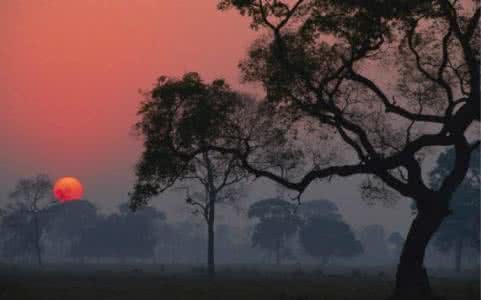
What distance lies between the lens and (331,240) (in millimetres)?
139125

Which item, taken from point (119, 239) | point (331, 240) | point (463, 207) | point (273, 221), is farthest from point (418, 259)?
point (119, 239)

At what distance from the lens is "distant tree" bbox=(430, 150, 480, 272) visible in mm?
94875

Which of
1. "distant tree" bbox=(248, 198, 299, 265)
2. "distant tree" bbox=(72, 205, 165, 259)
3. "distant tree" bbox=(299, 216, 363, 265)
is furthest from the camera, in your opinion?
"distant tree" bbox=(72, 205, 165, 259)

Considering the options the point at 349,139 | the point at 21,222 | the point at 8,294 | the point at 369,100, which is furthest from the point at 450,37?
the point at 21,222

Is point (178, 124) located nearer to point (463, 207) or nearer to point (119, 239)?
point (463, 207)

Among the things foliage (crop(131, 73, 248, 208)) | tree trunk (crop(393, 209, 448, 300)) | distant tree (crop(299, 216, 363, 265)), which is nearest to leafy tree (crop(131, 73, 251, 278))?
foliage (crop(131, 73, 248, 208))

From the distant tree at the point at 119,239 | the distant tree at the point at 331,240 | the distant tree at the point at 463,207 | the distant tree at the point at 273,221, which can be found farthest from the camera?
the distant tree at the point at 119,239

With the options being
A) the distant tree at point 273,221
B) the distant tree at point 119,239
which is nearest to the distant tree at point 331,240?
the distant tree at point 273,221

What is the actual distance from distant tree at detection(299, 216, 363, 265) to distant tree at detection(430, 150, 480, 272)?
3774 cm

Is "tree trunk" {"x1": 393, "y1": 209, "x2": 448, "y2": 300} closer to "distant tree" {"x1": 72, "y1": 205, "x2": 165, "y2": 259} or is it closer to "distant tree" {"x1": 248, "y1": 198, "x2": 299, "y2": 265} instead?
"distant tree" {"x1": 248, "y1": 198, "x2": 299, "y2": 265}

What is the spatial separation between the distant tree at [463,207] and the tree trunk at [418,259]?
67.9 metres

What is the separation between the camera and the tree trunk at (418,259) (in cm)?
2994

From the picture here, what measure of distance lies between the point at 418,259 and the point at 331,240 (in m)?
111

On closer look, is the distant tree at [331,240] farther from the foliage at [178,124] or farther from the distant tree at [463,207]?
the foliage at [178,124]
